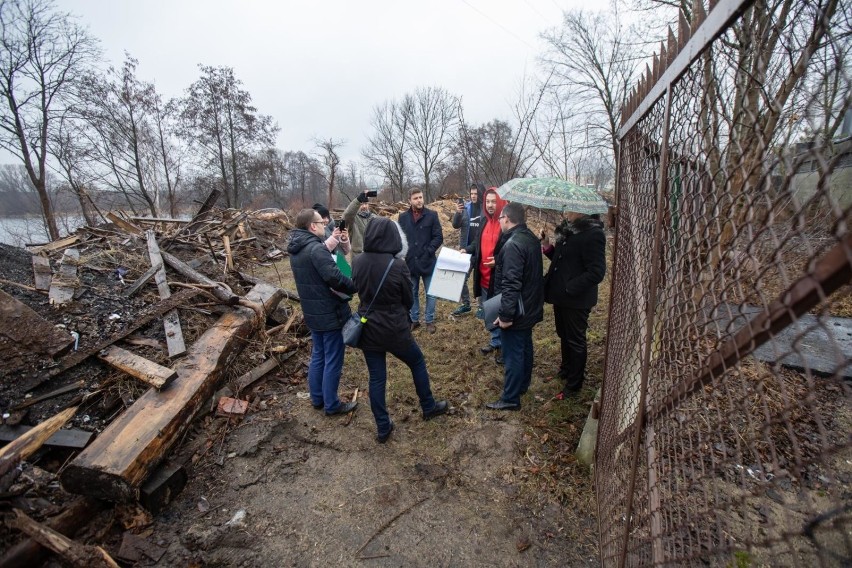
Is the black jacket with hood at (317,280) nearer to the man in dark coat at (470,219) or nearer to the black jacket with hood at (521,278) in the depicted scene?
the black jacket with hood at (521,278)

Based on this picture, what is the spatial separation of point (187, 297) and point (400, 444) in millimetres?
3514

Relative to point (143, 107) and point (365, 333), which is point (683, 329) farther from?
point (143, 107)

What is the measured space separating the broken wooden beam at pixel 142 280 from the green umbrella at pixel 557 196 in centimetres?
519

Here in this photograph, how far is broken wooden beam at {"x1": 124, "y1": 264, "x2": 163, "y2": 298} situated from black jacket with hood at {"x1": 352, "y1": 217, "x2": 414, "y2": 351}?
4039 mm

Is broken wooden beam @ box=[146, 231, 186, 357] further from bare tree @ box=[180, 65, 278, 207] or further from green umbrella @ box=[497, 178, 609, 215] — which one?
bare tree @ box=[180, 65, 278, 207]

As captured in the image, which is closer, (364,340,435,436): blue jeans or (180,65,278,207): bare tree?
(364,340,435,436): blue jeans

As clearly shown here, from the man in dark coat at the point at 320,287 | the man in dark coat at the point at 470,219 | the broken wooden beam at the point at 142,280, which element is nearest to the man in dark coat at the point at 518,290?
the man in dark coat at the point at 320,287

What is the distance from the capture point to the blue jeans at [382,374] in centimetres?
318

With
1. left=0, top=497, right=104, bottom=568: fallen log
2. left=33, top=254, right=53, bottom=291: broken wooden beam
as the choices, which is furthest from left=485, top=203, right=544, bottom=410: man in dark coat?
left=33, top=254, right=53, bottom=291: broken wooden beam

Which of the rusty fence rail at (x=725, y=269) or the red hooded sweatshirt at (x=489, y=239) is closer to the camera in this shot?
the rusty fence rail at (x=725, y=269)

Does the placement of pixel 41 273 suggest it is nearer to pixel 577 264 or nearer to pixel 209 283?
pixel 209 283

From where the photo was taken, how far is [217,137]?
26.0 metres

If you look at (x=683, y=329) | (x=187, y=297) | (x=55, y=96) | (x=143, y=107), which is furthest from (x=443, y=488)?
(x=143, y=107)

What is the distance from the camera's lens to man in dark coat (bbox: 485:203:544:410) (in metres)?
3.18
